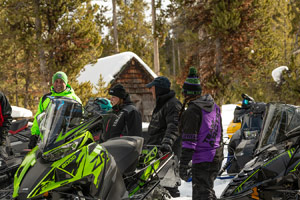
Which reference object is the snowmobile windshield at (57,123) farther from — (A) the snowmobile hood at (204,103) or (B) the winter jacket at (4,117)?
(B) the winter jacket at (4,117)

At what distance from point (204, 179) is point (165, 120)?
110cm

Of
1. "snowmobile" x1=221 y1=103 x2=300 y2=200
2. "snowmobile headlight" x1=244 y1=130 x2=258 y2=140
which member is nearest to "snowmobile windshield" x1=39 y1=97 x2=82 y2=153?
"snowmobile" x1=221 y1=103 x2=300 y2=200

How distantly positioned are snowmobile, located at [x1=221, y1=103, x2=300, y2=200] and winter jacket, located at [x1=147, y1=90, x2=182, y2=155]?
1.00m

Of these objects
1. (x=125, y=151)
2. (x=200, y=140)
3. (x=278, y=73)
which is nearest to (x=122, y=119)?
(x=125, y=151)

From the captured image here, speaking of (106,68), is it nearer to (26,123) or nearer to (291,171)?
(26,123)

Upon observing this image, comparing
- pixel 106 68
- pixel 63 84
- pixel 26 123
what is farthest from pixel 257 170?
pixel 106 68

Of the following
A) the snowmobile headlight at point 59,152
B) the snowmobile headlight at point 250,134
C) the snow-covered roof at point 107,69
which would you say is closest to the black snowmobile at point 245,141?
the snowmobile headlight at point 250,134

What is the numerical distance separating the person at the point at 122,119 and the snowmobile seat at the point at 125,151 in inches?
36.7

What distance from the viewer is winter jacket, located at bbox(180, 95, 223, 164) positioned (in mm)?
3516

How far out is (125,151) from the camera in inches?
135

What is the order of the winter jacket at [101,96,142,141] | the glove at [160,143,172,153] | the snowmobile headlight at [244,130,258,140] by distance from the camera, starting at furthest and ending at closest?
the snowmobile headlight at [244,130,258,140] → the winter jacket at [101,96,142,141] → the glove at [160,143,172,153]

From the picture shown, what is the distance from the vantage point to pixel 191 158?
349 cm

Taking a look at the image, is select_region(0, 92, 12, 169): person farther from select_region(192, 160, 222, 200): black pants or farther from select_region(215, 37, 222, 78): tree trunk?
select_region(215, 37, 222, 78): tree trunk

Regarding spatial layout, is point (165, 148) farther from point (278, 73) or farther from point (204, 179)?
point (278, 73)
